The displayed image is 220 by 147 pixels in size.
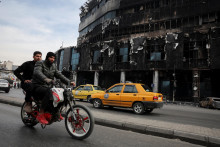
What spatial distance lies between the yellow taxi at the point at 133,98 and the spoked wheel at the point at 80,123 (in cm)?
572

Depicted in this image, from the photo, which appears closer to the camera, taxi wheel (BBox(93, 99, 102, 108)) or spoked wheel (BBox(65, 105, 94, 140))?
spoked wheel (BBox(65, 105, 94, 140))

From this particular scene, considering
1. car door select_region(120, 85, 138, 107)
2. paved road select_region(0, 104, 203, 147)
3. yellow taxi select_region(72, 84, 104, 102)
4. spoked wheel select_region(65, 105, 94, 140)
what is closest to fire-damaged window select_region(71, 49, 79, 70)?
yellow taxi select_region(72, 84, 104, 102)

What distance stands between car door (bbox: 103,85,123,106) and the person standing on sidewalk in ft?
18.7

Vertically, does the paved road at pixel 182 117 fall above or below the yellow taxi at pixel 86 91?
below

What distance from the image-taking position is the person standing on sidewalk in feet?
14.4

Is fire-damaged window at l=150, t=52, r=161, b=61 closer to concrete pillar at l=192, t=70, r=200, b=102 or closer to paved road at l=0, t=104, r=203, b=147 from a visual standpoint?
concrete pillar at l=192, t=70, r=200, b=102

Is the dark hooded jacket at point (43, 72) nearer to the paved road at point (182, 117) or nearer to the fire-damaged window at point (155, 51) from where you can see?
the paved road at point (182, 117)

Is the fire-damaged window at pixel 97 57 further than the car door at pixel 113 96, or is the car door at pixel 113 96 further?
the fire-damaged window at pixel 97 57

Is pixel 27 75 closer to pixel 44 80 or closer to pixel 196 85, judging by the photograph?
pixel 44 80

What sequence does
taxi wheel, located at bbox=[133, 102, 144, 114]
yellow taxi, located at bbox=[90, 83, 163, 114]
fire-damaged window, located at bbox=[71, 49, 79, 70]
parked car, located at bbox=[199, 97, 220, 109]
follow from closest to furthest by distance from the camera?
yellow taxi, located at bbox=[90, 83, 163, 114]
taxi wheel, located at bbox=[133, 102, 144, 114]
parked car, located at bbox=[199, 97, 220, 109]
fire-damaged window, located at bbox=[71, 49, 79, 70]

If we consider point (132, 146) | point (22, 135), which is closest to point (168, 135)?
point (132, 146)

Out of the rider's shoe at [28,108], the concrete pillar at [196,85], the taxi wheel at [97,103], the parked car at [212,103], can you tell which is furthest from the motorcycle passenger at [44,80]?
the concrete pillar at [196,85]

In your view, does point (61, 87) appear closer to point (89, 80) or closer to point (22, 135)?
point (22, 135)

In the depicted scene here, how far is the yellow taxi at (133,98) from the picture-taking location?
8.91 m
